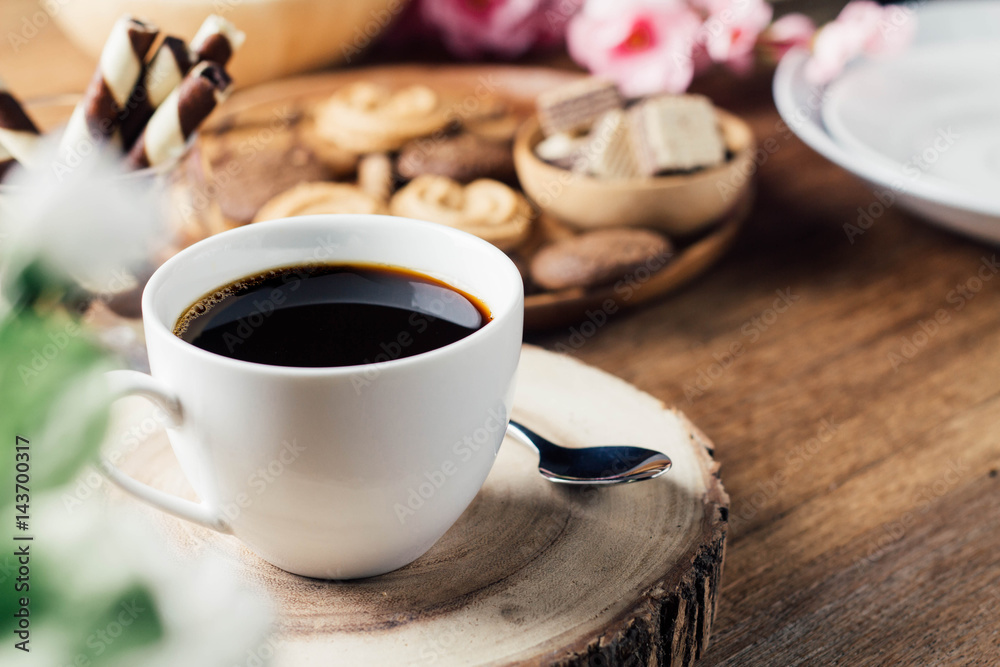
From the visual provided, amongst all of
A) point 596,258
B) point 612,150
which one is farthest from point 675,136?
point 596,258

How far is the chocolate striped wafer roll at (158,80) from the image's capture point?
2.66ft

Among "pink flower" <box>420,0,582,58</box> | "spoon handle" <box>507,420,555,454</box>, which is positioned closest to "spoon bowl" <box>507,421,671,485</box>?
"spoon handle" <box>507,420,555,454</box>

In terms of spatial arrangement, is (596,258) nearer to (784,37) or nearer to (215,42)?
(215,42)

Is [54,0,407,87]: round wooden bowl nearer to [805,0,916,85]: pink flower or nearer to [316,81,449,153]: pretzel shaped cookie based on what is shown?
[316,81,449,153]: pretzel shaped cookie

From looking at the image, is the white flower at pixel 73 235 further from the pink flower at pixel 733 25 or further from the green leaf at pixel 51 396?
the pink flower at pixel 733 25

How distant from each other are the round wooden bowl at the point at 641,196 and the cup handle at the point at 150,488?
66 cm

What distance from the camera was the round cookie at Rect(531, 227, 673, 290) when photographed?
0.94m

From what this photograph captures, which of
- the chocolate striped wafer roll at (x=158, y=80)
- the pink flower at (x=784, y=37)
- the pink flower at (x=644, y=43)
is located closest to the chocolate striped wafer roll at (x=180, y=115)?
the chocolate striped wafer roll at (x=158, y=80)

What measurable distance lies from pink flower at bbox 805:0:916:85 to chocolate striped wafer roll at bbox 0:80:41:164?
3.19ft

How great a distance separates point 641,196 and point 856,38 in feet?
1.44

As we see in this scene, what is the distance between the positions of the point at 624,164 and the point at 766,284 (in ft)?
0.78

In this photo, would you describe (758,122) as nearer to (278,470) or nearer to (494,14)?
(494,14)

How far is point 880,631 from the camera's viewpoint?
1.98 feet

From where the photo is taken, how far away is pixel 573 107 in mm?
1161
